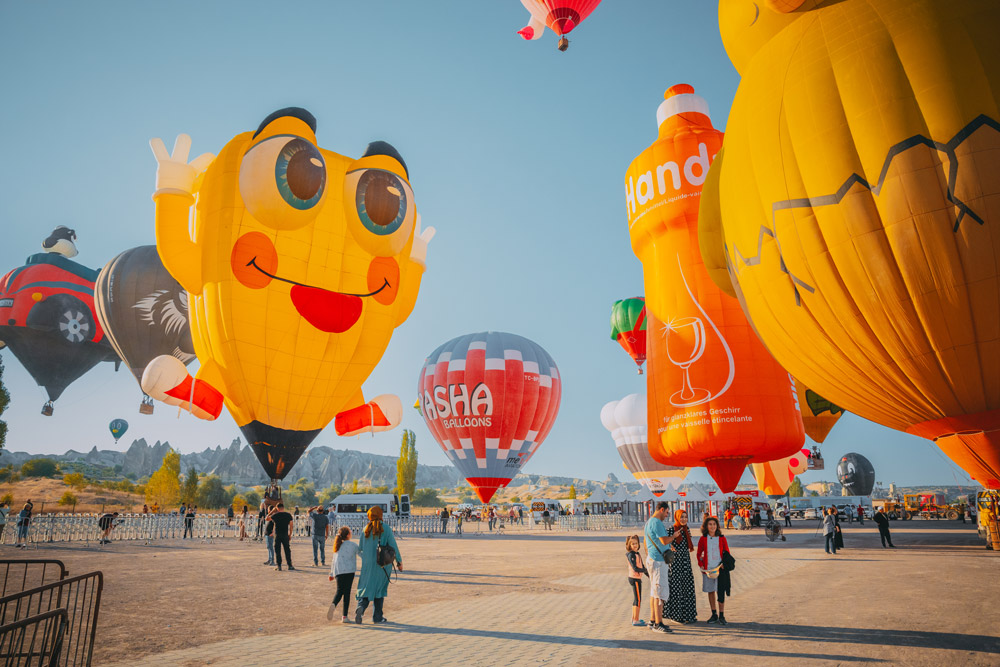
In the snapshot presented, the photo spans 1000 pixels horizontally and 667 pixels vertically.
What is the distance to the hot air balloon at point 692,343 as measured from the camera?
526 inches

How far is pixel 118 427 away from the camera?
58.9 metres

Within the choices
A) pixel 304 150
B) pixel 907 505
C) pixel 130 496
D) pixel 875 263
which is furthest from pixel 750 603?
pixel 130 496

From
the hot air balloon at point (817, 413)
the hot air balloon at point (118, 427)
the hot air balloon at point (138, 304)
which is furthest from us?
the hot air balloon at point (118, 427)

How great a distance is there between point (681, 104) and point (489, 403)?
15.9 m

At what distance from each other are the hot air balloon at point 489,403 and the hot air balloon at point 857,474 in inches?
1430

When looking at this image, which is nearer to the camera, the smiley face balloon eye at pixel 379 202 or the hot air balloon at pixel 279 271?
the hot air balloon at pixel 279 271

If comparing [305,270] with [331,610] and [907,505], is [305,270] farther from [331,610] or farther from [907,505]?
[907,505]

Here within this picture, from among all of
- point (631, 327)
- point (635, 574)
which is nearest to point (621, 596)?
point (635, 574)

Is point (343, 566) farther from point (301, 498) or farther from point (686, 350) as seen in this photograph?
point (301, 498)

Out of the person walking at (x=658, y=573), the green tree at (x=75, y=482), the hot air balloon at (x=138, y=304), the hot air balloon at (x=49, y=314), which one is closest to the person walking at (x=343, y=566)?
the person walking at (x=658, y=573)

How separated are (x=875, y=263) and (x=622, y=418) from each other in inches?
1312

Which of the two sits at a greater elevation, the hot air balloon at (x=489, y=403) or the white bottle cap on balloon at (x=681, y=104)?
the white bottle cap on balloon at (x=681, y=104)

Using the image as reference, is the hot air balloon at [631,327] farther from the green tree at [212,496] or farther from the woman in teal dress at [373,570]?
the green tree at [212,496]

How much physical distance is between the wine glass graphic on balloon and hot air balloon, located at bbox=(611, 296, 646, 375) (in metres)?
9.50
